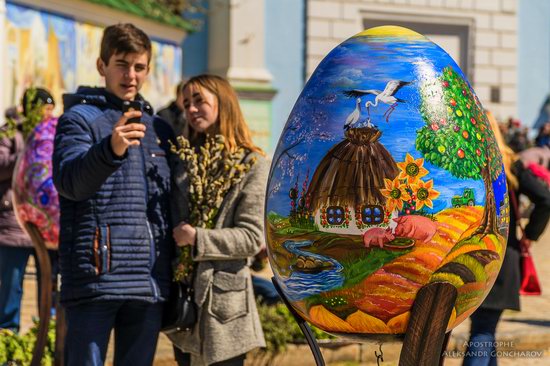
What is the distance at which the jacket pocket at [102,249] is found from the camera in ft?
13.7

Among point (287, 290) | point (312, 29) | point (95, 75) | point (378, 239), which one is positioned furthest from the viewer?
point (312, 29)

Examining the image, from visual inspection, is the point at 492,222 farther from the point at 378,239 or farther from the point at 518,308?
the point at 518,308

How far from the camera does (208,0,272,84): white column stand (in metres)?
21.8

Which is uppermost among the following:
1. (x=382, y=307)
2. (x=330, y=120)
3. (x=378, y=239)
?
(x=330, y=120)

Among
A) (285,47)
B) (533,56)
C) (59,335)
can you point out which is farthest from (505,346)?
(533,56)

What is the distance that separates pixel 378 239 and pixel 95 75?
1193 cm

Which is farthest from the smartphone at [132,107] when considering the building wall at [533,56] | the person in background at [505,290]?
the building wall at [533,56]

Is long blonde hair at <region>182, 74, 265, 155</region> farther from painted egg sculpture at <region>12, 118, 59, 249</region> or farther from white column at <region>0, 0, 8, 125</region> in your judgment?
white column at <region>0, 0, 8, 125</region>

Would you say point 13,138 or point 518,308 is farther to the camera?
point 13,138

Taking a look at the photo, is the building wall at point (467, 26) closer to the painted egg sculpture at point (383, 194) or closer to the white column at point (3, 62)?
the white column at point (3, 62)

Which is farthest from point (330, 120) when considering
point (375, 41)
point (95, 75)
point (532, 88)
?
point (532, 88)

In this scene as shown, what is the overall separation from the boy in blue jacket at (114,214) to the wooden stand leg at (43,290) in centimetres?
138

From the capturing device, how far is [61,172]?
424 cm

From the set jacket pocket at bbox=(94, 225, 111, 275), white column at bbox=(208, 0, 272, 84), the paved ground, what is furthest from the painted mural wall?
jacket pocket at bbox=(94, 225, 111, 275)
